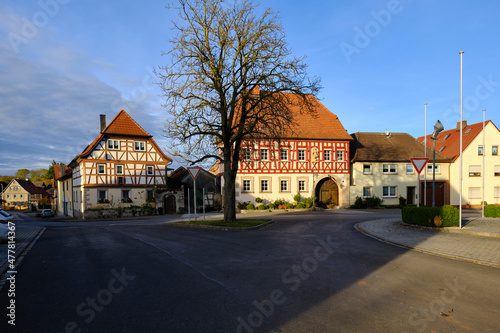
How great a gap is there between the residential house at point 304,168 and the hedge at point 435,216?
58.2ft

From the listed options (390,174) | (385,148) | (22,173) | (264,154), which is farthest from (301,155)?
(22,173)

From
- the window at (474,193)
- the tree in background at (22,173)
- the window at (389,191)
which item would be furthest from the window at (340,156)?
the tree in background at (22,173)

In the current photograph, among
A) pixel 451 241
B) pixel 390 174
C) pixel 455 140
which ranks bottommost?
pixel 451 241

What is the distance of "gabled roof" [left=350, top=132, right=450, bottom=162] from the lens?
121 feet

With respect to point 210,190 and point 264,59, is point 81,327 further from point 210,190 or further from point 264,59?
point 210,190

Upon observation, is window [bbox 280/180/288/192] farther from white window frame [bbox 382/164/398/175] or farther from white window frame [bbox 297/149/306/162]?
white window frame [bbox 382/164/398/175]

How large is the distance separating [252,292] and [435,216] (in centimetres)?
1253

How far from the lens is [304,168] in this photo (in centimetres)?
3591

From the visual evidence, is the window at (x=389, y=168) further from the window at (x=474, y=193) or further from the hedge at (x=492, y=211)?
the hedge at (x=492, y=211)

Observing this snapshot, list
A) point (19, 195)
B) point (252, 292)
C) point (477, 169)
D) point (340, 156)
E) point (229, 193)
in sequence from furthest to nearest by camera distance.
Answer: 1. point (19, 195)
2. point (477, 169)
3. point (340, 156)
4. point (229, 193)
5. point (252, 292)

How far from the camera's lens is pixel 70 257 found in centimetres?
974

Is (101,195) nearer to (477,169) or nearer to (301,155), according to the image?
(301,155)

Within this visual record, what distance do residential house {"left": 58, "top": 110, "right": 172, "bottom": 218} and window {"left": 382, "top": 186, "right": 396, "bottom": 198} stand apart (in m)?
25.0

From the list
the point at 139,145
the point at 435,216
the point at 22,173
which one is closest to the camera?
the point at 435,216
